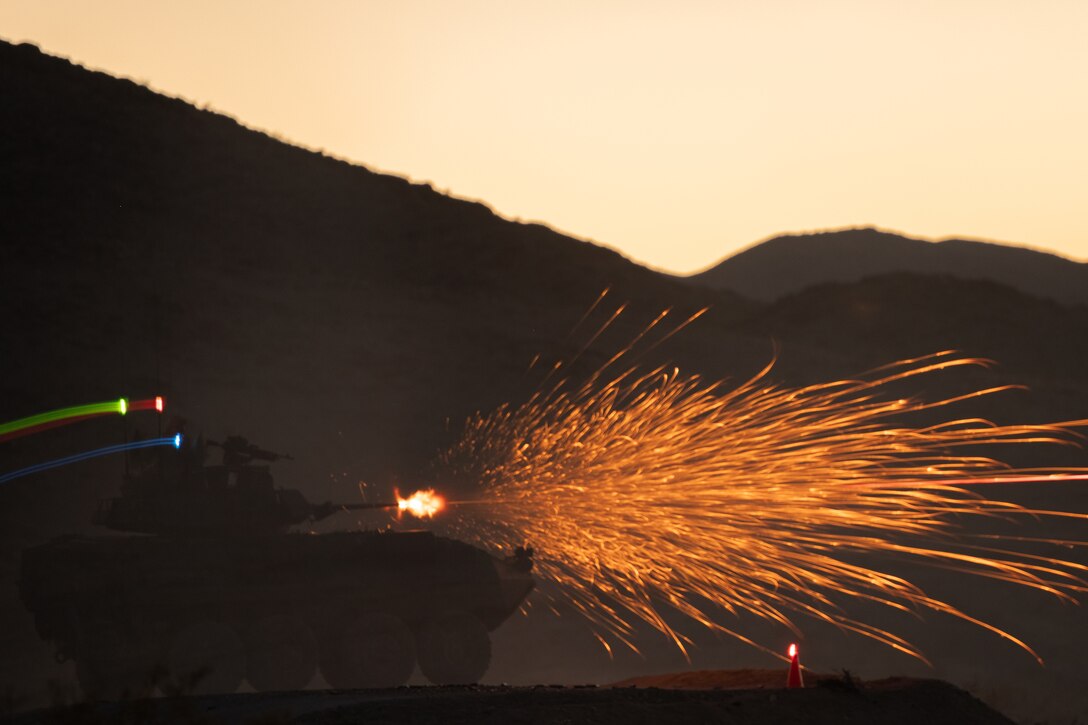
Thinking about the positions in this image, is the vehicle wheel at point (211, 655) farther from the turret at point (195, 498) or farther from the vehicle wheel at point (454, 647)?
the vehicle wheel at point (454, 647)

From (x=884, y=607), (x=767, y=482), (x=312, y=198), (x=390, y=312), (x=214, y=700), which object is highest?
(x=312, y=198)

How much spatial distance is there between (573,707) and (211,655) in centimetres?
871

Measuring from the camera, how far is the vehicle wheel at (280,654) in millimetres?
17969

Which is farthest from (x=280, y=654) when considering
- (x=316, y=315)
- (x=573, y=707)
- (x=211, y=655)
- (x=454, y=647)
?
(x=316, y=315)

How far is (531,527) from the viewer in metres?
18.7

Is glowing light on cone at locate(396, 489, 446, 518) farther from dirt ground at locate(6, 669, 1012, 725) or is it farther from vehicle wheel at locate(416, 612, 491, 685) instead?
dirt ground at locate(6, 669, 1012, 725)

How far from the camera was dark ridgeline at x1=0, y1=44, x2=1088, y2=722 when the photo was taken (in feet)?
111

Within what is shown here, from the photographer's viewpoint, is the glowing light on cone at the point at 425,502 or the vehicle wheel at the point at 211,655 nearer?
the vehicle wheel at the point at 211,655

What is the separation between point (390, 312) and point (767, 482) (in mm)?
33526

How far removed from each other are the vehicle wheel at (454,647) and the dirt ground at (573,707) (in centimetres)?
638

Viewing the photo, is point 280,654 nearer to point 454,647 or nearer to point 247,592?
point 247,592

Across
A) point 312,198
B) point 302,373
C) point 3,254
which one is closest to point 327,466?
point 302,373

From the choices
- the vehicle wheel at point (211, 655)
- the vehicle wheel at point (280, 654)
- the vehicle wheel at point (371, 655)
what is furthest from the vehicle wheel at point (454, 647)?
the vehicle wheel at point (211, 655)

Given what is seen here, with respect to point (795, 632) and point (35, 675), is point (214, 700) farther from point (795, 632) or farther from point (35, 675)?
point (795, 632)
